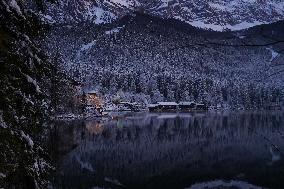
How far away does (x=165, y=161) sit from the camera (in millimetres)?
50750

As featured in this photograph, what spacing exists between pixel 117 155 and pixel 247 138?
28.2m

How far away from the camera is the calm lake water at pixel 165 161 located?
38406 millimetres

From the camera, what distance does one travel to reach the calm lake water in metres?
38.4

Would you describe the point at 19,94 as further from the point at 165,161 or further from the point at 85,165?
the point at 165,161

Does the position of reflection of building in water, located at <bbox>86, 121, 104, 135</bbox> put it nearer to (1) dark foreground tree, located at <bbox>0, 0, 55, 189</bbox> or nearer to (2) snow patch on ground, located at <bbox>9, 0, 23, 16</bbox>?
(1) dark foreground tree, located at <bbox>0, 0, 55, 189</bbox>

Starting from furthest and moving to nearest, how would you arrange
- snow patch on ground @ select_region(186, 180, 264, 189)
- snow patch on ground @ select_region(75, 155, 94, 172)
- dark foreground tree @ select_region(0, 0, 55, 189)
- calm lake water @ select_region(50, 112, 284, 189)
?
snow patch on ground @ select_region(75, 155, 94, 172) → calm lake water @ select_region(50, 112, 284, 189) → snow patch on ground @ select_region(186, 180, 264, 189) → dark foreground tree @ select_region(0, 0, 55, 189)

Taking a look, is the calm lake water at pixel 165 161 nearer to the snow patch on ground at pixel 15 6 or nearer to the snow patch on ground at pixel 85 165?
the snow patch on ground at pixel 85 165

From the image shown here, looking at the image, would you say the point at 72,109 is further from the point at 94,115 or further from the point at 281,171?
the point at 281,171

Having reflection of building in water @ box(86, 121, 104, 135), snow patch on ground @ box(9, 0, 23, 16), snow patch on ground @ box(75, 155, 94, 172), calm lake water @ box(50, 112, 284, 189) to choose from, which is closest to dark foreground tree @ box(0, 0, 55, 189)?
snow patch on ground @ box(9, 0, 23, 16)

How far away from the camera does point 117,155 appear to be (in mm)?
54219

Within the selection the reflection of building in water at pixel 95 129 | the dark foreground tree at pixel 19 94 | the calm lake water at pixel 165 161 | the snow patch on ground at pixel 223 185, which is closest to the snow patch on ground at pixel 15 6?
the dark foreground tree at pixel 19 94

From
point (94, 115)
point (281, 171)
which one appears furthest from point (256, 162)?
point (94, 115)

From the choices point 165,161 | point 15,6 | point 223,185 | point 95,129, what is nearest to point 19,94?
point 15,6

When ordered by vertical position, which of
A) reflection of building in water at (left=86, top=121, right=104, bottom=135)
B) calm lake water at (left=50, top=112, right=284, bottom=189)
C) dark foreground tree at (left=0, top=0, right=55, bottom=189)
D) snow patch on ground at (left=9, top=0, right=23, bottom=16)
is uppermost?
snow patch on ground at (left=9, top=0, right=23, bottom=16)
